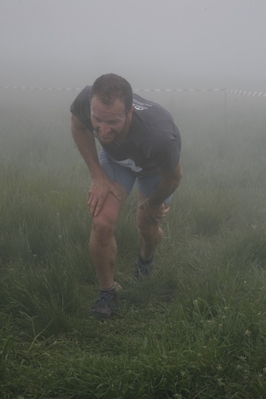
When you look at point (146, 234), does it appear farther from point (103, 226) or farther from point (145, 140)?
point (145, 140)

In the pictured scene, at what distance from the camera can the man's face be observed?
3.77m

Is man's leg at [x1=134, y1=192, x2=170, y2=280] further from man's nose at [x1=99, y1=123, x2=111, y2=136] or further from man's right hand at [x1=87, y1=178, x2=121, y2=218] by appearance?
man's nose at [x1=99, y1=123, x2=111, y2=136]

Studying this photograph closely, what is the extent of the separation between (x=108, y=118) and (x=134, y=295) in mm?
1438

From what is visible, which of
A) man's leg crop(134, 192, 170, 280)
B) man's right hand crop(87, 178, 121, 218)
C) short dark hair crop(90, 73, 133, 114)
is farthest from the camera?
man's leg crop(134, 192, 170, 280)

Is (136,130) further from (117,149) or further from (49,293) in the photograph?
(49,293)

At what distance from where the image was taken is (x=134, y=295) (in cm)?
433

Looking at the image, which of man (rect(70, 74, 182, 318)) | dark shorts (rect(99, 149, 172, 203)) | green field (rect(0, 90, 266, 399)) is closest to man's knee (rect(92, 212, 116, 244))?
man (rect(70, 74, 182, 318))

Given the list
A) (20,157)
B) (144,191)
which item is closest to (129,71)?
(20,157)

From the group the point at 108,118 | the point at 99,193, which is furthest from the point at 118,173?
the point at 108,118

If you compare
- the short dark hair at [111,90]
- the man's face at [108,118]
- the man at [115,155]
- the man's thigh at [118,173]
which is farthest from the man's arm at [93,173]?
the short dark hair at [111,90]

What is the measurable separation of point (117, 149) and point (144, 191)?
0.70m

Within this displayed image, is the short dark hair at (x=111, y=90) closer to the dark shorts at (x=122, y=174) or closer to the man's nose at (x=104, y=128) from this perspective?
the man's nose at (x=104, y=128)

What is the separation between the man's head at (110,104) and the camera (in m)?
3.76

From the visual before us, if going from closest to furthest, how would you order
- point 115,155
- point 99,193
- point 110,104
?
point 110,104
point 99,193
point 115,155
